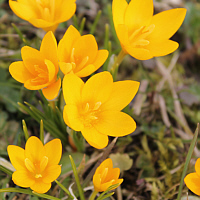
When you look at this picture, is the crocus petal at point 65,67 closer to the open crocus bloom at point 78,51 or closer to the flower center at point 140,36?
the open crocus bloom at point 78,51

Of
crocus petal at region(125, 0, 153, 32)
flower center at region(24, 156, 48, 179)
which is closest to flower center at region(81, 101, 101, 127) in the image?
flower center at region(24, 156, 48, 179)

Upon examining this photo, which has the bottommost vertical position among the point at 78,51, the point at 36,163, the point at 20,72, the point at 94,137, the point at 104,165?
the point at 36,163

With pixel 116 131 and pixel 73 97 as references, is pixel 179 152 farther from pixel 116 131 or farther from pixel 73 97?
pixel 73 97

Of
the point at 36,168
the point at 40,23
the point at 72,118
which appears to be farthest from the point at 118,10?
the point at 36,168

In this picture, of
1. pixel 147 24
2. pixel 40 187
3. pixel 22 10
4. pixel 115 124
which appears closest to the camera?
pixel 40 187

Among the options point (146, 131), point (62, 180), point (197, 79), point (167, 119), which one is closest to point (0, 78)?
point (62, 180)

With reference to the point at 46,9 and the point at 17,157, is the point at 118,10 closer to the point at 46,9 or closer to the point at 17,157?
the point at 46,9

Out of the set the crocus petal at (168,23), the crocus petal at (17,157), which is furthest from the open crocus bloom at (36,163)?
the crocus petal at (168,23)
